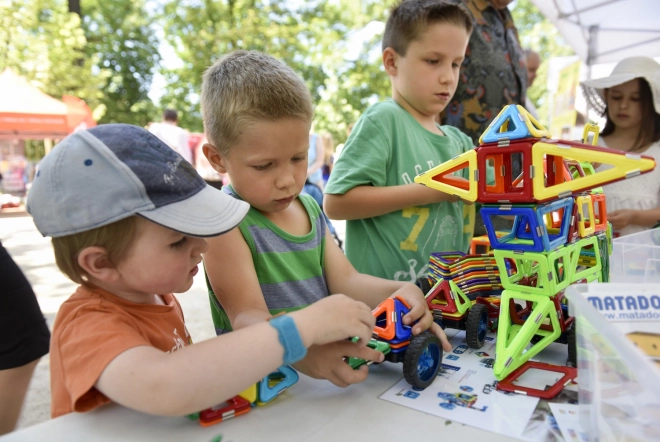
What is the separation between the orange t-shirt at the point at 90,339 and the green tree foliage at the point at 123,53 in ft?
44.6

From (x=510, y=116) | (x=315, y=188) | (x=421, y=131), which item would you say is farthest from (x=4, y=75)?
(x=510, y=116)

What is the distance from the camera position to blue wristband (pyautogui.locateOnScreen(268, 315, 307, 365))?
66 centimetres

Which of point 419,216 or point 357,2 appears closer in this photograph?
point 419,216

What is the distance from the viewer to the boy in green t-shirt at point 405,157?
53.6 inches

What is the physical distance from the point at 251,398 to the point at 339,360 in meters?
0.15

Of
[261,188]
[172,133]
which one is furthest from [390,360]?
[172,133]

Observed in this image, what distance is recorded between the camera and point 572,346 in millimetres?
861

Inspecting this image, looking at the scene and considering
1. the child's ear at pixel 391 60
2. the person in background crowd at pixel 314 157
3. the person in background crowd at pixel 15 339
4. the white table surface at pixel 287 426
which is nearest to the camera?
the white table surface at pixel 287 426

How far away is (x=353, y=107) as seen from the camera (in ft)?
41.3

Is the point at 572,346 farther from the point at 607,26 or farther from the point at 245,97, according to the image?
the point at 607,26

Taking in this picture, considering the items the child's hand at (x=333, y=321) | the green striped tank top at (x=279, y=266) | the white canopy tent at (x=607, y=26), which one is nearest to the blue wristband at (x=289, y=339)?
the child's hand at (x=333, y=321)

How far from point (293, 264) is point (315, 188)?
3.66 meters

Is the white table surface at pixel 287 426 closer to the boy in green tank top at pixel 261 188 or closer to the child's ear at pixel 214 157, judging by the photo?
the boy in green tank top at pixel 261 188

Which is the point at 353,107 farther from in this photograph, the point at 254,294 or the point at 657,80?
the point at 254,294
